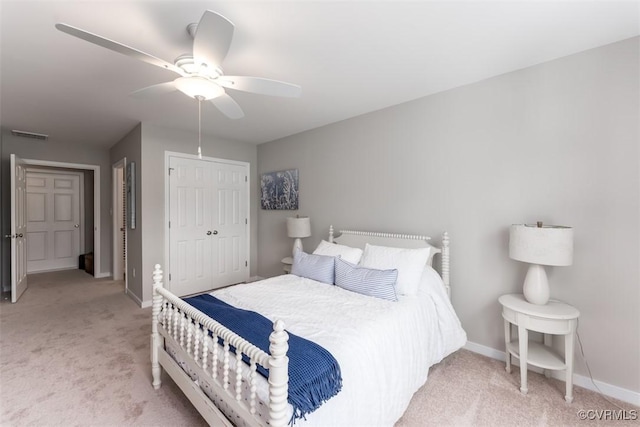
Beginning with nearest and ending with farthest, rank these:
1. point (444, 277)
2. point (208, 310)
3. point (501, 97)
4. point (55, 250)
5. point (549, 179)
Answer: point (208, 310) → point (549, 179) → point (501, 97) → point (444, 277) → point (55, 250)

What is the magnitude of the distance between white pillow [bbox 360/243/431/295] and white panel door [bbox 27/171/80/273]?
6696 mm

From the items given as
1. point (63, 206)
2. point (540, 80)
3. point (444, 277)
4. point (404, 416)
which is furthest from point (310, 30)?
point (63, 206)

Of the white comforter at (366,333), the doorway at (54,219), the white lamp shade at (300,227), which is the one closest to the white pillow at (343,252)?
the white comforter at (366,333)

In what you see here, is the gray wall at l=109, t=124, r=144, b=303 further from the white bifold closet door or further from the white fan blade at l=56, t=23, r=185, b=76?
the white fan blade at l=56, t=23, r=185, b=76

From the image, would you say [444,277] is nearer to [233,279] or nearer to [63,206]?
[233,279]

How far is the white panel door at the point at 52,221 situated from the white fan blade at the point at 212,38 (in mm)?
6507

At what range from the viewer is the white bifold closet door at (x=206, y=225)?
159 inches

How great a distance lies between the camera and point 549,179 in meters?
2.23

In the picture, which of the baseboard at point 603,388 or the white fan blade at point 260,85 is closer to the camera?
the white fan blade at point 260,85

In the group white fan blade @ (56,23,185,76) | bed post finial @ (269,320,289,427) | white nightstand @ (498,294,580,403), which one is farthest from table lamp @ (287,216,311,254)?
bed post finial @ (269,320,289,427)

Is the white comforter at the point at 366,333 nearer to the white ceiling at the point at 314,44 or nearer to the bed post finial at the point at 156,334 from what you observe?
the bed post finial at the point at 156,334

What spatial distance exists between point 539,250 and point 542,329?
0.55 m

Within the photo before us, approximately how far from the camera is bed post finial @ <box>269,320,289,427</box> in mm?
1051

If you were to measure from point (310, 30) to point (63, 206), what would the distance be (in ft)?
22.7
